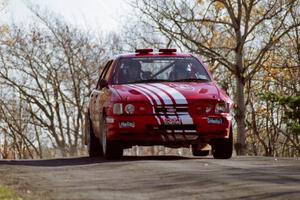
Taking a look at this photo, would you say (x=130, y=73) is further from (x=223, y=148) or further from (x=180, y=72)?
(x=223, y=148)

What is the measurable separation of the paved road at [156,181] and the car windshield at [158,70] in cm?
245

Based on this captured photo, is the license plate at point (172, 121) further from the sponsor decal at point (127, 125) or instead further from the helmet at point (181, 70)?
the helmet at point (181, 70)

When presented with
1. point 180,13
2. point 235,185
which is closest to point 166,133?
point 235,185

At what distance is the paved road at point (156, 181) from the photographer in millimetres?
7773

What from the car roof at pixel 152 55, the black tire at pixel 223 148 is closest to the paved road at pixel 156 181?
the black tire at pixel 223 148

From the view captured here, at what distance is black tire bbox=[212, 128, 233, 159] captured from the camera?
45.2 feet

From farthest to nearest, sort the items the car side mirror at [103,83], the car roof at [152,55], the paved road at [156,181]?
the car roof at [152,55]
the car side mirror at [103,83]
the paved road at [156,181]

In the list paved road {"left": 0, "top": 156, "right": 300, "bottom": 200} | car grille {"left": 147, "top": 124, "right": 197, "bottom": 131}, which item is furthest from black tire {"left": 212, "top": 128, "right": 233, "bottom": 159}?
paved road {"left": 0, "top": 156, "right": 300, "bottom": 200}

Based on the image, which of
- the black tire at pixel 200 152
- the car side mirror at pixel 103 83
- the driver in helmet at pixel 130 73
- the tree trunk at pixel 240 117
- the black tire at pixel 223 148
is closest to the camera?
the black tire at pixel 223 148

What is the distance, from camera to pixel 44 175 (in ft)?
34.3

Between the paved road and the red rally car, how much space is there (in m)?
1.27

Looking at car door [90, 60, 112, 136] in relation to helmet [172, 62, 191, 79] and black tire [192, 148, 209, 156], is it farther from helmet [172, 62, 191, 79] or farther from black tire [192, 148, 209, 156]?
black tire [192, 148, 209, 156]

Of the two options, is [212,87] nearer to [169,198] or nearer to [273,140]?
[169,198]

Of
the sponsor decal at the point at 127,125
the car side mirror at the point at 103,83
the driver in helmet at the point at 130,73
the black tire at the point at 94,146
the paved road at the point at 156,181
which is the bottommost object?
the paved road at the point at 156,181
